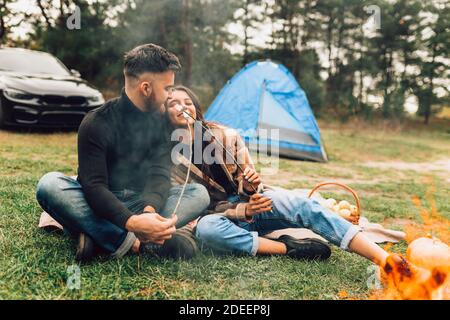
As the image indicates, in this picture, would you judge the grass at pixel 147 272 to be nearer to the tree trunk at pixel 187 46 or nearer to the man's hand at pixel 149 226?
the man's hand at pixel 149 226

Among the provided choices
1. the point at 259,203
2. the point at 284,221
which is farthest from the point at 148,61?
the point at 284,221

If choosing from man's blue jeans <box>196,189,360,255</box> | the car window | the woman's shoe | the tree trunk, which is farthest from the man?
the tree trunk

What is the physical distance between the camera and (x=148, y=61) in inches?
79.4

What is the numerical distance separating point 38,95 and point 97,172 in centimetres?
459

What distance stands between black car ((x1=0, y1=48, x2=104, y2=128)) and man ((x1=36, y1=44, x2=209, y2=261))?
4332 millimetres

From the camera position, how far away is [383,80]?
60.6 ft

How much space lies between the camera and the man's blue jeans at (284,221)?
214cm

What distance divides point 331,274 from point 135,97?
4.33ft

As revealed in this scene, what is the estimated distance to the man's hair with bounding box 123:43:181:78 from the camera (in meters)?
2.02

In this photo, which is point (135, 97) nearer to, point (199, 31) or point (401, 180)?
point (401, 180)

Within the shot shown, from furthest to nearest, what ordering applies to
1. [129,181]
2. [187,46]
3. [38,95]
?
1. [187,46]
2. [38,95]
3. [129,181]

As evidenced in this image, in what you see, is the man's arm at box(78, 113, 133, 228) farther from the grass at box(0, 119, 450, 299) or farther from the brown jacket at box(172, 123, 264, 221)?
the brown jacket at box(172, 123, 264, 221)

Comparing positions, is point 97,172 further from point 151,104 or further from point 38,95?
point 38,95

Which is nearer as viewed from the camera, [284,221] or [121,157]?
[121,157]
